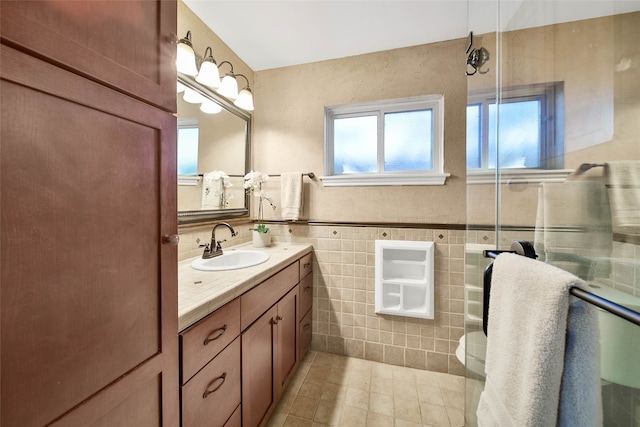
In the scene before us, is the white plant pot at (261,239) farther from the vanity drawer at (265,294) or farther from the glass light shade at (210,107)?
the glass light shade at (210,107)

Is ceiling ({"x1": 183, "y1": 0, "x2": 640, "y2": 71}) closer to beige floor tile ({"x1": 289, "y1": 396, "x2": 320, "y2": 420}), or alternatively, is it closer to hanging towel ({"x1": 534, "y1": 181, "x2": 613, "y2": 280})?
hanging towel ({"x1": 534, "y1": 181, "x2": 613, "y2": 280})

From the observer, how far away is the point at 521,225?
3.06 feet

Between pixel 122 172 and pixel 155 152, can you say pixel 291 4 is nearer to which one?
pixel 155 152

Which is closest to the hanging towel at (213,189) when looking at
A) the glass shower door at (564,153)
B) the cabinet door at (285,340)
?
the cabinet door at (285,340)

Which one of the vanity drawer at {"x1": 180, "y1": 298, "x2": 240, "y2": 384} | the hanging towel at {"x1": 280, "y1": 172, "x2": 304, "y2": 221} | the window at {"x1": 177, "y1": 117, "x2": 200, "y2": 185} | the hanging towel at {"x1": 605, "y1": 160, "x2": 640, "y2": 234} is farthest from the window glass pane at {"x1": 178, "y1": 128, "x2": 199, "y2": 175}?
the hanging towel at {"x1": 605, "y1": 160, "x2": 640, "y2": 234}

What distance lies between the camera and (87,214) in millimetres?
484

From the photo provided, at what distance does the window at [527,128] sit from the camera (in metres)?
0.98

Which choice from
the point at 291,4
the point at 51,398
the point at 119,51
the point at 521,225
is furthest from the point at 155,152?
the point at 291,4

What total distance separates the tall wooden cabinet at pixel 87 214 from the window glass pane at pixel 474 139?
135cm

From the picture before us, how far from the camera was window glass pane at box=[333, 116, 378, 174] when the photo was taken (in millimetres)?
2008

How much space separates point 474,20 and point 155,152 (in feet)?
5.44

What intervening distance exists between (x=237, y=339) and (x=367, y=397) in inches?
41.7

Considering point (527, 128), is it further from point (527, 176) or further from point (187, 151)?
point (187, 151)

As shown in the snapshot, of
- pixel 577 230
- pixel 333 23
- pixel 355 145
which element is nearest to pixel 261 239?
pixel 355 145
